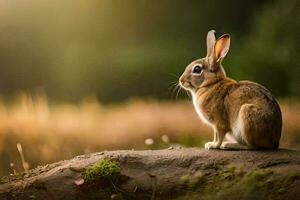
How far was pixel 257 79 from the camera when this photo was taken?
546 cm

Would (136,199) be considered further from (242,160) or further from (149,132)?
(149,132)

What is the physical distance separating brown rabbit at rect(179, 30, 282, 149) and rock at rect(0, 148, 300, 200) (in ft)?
0.35

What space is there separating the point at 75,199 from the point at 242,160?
3.48ft

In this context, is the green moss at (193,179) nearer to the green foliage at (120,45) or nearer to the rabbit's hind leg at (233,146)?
the rabbit's hind leg at (233,146)

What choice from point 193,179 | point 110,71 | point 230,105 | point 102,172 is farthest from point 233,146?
point 110,71

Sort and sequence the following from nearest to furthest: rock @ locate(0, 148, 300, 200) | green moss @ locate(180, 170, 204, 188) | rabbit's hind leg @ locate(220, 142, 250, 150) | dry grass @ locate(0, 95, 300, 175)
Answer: rock @ locate(0, 148, 300, 200), green moss @ locate(180, 170, 204, 188), rabbit's hind leg @ locate(220, 142, 250, 150), dry grass @ locate(0, 95, 300, 175)

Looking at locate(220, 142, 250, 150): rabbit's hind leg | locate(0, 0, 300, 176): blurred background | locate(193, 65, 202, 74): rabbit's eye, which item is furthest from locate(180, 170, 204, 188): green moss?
→ locate(0, 0, 300, 176): blurred background

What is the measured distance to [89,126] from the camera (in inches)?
212

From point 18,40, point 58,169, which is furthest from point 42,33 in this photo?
point 58,169

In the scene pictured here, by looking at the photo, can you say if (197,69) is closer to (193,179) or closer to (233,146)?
(233,146)

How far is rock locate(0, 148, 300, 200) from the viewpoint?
412 centimetres

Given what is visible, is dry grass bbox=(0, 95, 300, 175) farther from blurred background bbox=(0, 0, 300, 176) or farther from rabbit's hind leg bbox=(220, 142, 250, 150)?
rabbit's hind leg bbox=(220, 142, 250, 150)

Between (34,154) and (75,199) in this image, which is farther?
(34,154)

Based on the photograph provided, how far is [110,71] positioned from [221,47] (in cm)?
108
